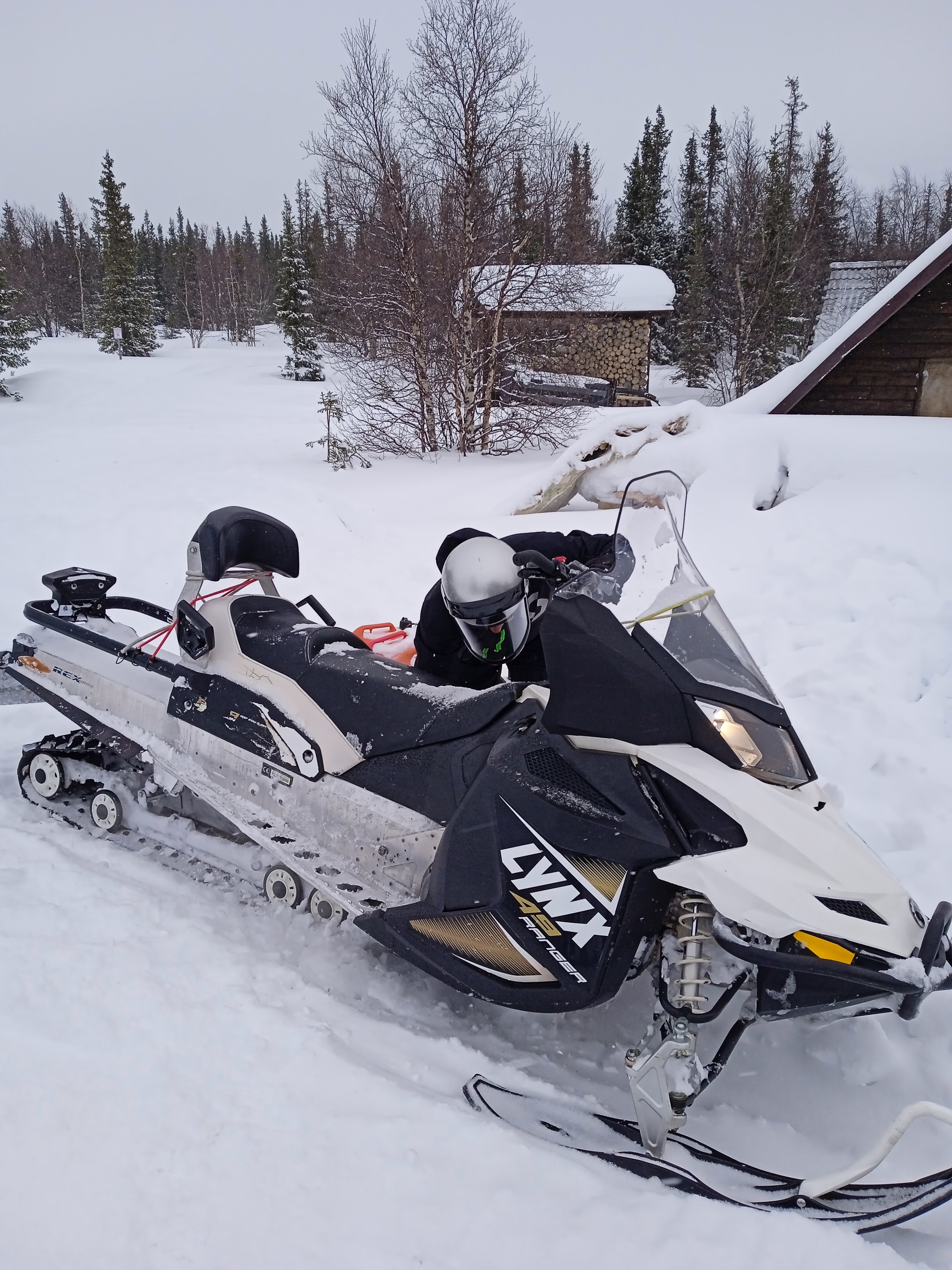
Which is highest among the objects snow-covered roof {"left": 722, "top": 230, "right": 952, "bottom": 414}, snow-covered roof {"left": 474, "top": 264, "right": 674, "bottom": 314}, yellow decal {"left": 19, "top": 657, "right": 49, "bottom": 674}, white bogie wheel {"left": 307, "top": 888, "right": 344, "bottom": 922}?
snow-covered roof {"left": 474, "top": 264, "right": 674, "bottom": 314}

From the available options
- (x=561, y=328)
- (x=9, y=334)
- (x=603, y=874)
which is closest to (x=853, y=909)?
(x=603, y=874)

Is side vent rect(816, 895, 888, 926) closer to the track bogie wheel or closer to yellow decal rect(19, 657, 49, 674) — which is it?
the track bogie wheel

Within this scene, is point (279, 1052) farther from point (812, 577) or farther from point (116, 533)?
point (116, 533)

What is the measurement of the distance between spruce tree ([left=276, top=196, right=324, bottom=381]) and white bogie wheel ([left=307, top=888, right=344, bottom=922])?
27321 millimetres

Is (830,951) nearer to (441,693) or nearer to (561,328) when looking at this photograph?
(441,693)

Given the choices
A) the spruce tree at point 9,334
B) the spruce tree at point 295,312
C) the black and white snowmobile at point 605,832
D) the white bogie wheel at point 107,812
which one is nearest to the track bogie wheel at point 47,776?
the white bogie wheel at point 107,812

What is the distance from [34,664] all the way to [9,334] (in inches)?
806

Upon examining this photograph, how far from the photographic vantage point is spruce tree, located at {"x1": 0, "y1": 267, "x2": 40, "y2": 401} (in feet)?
62.5

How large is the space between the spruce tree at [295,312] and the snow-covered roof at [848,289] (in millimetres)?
15750

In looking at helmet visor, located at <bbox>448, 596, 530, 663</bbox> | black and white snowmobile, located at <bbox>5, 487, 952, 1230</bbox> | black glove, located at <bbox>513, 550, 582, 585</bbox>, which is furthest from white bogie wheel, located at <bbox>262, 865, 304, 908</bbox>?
black glove, located at <bbox>513, 550, 582, 585</bbox>

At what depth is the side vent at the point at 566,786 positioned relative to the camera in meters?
1.66

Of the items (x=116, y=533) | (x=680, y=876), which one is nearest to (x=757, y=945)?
(x=680, y=876)

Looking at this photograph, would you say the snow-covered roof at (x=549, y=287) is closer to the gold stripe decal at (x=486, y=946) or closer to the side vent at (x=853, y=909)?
the gold stripe decal at (x=486, y=946)

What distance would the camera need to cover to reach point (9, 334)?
1942 centimetres
